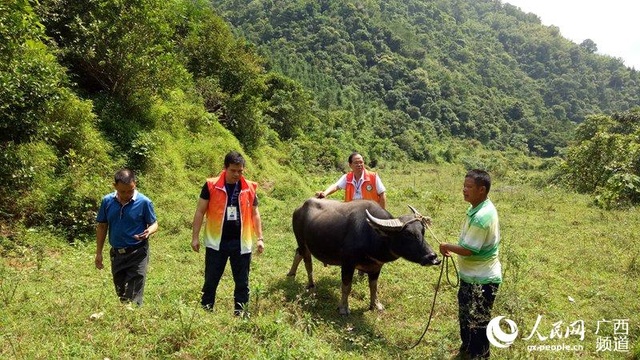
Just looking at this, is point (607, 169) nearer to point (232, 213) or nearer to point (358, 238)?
point (358, 238)

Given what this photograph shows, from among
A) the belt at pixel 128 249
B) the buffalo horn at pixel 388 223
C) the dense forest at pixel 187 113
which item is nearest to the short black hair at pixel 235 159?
the belt at pixel 128 249

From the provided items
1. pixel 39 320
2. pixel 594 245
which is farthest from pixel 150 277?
pixel 594 245

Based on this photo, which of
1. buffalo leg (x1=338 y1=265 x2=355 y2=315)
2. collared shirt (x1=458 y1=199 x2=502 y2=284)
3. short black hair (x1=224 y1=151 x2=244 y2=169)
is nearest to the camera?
collared shirt (x1=458 y1=199 x2=502 y2=284)

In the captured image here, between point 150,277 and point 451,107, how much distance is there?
7224cm

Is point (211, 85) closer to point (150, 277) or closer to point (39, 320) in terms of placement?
point (150, 277)

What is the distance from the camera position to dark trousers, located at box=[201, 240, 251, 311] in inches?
179

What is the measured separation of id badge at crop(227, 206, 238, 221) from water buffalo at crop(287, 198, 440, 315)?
159cm

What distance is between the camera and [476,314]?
3.99m

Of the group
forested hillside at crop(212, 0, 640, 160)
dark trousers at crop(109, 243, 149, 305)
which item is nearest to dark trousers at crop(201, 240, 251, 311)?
dark trousers at crop(109, 243, 149, 305)

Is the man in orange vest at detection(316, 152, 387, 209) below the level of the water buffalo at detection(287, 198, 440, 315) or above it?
above

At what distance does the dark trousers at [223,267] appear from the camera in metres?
4.55

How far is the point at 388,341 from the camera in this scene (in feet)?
15.9

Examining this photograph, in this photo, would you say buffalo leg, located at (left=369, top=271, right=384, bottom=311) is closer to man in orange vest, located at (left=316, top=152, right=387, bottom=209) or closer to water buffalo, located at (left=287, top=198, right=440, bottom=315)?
water buffalo, located at (left=287, top=198, right=440, bottom=315)

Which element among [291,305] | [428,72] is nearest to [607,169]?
[291,305]
